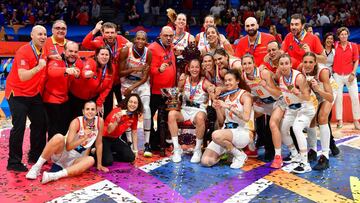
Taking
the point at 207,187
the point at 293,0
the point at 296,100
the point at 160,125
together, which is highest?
the point at 293,0

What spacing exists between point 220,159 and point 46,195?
2.26 metres

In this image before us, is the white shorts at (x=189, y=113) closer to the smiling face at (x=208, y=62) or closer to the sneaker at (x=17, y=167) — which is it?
the smiling face at (x=208, y=62)

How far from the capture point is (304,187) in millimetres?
4852

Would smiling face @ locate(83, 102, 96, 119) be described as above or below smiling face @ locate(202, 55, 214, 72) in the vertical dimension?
below

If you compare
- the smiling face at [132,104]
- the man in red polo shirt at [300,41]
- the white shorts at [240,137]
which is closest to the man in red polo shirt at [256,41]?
the man in red polo shirt at [300,41]

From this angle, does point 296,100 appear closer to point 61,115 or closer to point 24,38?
point 61,115

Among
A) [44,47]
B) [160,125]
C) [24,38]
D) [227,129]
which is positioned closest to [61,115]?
[44,47]

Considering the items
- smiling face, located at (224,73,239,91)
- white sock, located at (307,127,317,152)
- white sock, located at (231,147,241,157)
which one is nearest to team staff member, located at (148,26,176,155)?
smiling face, located at (224,73,239,91)

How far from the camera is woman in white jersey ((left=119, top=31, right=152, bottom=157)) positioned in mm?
6027

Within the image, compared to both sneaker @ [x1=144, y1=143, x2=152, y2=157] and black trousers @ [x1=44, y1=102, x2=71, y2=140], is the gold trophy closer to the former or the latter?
sneaker @ [x1=144, y1=143, x2=152, y2=157]

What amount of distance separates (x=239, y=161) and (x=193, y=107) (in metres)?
0.93

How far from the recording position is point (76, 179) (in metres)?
5.09

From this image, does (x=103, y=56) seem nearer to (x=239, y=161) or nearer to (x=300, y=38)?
(x=239, y=161)

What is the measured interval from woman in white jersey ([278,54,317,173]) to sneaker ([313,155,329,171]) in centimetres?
12
